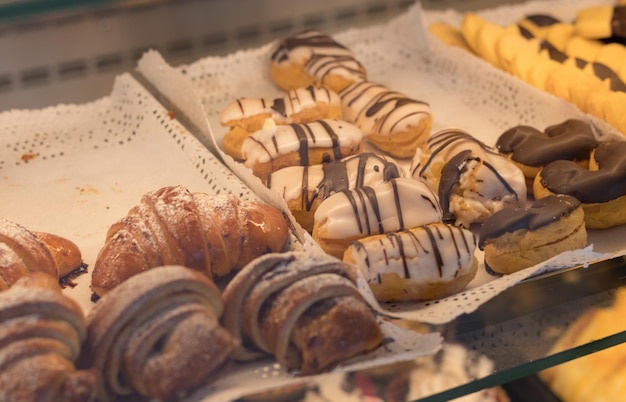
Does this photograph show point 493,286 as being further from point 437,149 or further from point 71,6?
point 71,6

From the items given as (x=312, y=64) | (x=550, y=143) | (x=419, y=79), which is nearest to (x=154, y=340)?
(x=550, y=143)

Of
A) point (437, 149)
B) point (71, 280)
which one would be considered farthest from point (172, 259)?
point (437, 149)

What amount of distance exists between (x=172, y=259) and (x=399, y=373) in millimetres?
418

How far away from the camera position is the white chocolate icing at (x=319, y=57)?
7.36ft

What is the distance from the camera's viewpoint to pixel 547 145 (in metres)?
1.76

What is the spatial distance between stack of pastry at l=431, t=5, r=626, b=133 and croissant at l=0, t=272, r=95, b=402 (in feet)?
4.55

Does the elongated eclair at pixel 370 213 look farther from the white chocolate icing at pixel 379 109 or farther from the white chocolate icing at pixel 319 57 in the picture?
the white chocolate icing at pixel 319 57

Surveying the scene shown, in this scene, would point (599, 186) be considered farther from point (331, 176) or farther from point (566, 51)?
point (566, 51)

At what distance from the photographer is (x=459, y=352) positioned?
1206mm

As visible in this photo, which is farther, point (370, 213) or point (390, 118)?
point (390, 118)

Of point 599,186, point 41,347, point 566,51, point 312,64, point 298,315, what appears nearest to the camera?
point 41,347

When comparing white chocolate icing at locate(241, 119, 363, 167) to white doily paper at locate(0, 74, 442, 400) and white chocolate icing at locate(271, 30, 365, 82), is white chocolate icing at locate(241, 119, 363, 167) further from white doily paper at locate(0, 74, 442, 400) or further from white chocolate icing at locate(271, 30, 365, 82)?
white chocolate icing at locate(271, 30, 365, 82)

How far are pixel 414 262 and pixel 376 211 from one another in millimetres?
154

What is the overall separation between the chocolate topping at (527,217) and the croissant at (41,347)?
2.60ft
